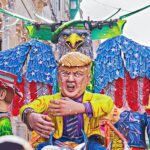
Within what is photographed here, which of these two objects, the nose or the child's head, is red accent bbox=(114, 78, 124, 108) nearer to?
the child's head

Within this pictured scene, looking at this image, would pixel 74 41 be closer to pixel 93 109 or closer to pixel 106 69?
pixel 106 69

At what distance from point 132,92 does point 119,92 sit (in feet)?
0.41

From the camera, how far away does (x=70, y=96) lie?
4863mm

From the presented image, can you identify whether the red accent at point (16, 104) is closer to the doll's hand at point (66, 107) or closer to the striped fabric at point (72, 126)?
the doll's hand at point (66, 107)

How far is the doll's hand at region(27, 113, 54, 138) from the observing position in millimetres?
4859

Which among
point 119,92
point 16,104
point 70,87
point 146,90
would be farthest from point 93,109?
point 16,104

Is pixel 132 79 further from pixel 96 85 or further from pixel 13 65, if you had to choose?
pixel 13 65

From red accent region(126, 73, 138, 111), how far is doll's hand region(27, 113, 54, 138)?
82 cm

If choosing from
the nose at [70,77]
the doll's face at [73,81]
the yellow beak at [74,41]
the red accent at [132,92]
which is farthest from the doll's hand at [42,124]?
the red accent at [132,92]

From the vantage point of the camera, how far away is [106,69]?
517 centimetres

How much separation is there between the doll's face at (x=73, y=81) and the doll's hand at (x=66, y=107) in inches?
3.1

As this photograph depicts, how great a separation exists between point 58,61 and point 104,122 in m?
0.72

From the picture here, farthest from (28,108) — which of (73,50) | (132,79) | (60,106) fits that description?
(132,79)

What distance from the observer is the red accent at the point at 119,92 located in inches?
202
